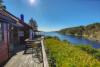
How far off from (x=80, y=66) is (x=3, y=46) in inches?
211

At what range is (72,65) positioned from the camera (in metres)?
7.25

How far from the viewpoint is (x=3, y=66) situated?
10.0 metres

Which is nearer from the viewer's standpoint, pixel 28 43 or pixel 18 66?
pixel 18 66

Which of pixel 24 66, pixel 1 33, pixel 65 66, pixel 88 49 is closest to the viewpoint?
pixel 65 66

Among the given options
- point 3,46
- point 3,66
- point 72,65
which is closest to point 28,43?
point 3,46

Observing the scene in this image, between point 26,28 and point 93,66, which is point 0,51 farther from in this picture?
point 26,28

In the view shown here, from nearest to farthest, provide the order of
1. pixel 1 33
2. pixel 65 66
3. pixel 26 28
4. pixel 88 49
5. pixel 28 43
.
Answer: pixel 65 66
pixel 1 33
pixel 28 43
pixel 88 49
pixel 26 28

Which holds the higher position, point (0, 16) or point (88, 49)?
point (0, 16)

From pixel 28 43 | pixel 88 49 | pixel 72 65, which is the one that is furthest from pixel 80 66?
pixel 88 49

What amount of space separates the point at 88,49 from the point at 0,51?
14.4 m

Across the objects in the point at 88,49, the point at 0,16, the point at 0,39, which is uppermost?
the point at 0,16

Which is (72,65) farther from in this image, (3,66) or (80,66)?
(3,66)

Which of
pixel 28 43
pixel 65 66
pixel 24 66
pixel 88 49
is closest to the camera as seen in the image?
pixel 65 66

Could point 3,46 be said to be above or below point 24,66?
above
